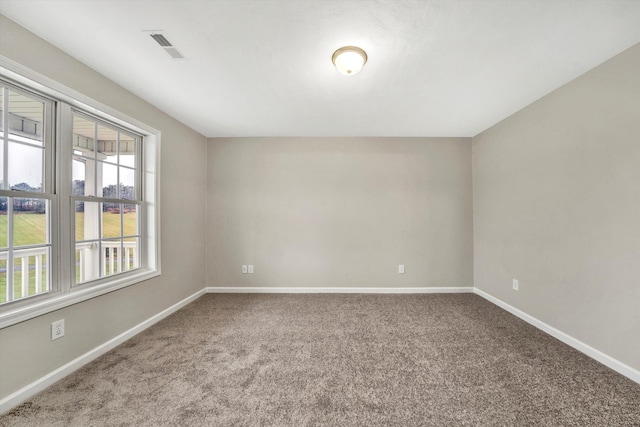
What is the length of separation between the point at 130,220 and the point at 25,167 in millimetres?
1075

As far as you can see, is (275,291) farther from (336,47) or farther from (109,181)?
(336,47)

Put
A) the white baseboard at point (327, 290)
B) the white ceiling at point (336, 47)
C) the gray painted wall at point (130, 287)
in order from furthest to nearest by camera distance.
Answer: the white baseboard at point (327, 290), the gray painted wall at point (130, 287), the white ceiling at point (336, 47)

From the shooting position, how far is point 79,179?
218 cm

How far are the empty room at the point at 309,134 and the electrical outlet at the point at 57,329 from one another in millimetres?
12

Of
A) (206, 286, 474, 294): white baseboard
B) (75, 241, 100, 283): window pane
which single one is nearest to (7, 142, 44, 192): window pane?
(75, 241, 100, 283): window pane

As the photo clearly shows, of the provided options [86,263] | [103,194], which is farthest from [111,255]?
[103,194]

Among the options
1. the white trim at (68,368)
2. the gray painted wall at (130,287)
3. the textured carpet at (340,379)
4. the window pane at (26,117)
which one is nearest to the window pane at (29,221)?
the window pane at (26,117)

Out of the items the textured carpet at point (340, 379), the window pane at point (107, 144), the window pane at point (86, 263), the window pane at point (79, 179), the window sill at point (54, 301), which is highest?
the window pane at point (107, 144)

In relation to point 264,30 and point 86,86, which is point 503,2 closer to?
point 264,30

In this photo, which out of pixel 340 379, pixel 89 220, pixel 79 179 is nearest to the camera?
pixel 340 379

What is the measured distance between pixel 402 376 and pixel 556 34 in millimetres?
2662

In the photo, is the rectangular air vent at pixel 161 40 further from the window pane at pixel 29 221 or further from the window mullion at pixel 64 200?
the window pane at pixel 29 221

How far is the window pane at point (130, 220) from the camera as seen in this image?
270 cm

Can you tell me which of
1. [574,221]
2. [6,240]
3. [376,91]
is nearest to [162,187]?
[6,240]
